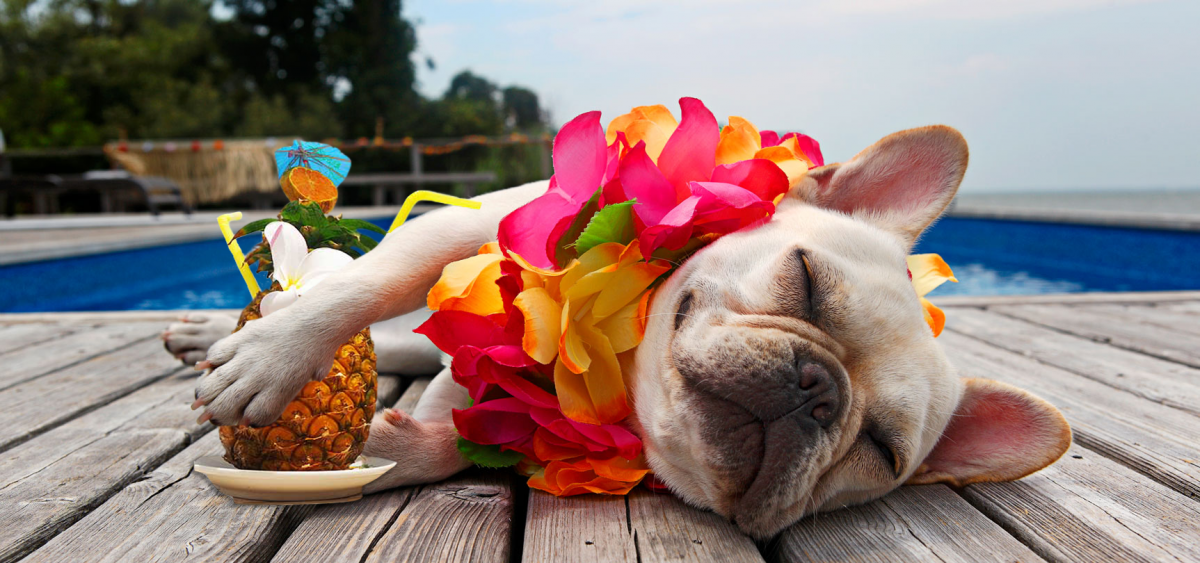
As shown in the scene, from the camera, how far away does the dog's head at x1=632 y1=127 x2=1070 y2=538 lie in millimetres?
1219

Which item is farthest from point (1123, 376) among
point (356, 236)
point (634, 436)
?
point (356, 236)

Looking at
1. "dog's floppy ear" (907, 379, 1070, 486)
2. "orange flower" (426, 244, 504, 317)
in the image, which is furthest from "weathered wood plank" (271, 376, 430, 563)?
"dog's floppy ear" (907, 379, 1070, 486)

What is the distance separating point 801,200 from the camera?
1694 millimetres

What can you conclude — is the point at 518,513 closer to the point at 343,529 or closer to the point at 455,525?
the point at 455,525

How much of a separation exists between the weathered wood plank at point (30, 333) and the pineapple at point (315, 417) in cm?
204

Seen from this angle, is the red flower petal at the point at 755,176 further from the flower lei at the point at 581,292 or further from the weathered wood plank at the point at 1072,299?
the weathered wood plank at the point at 1072,299

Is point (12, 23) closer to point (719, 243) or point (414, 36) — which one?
point (414, 36)

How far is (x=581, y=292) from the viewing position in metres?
1.31

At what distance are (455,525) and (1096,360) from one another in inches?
92.5

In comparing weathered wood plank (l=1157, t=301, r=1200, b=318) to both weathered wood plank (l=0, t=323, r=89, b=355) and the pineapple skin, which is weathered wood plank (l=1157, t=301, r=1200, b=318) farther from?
weathered wood plank (l=0, t=323, r=89, b=355)

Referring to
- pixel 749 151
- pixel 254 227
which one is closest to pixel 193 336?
pixel 254 227

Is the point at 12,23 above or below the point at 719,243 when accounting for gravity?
above

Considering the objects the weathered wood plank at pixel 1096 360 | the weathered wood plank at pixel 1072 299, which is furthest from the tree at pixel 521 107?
the weathered wood plank at pixel 1096 360

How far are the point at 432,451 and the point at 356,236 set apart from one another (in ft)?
1.56
